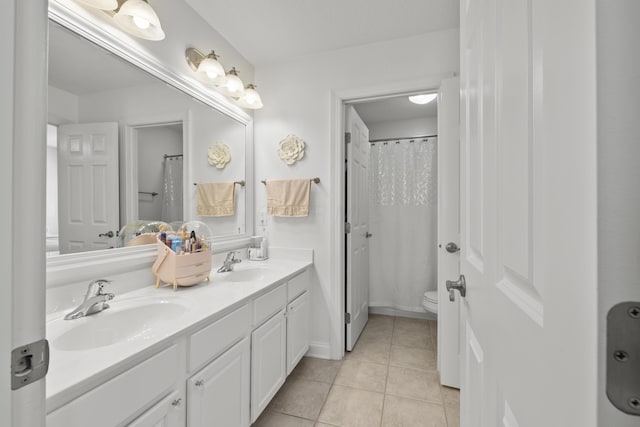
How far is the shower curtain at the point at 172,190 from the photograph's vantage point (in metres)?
1.66

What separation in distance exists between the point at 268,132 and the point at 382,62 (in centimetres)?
109

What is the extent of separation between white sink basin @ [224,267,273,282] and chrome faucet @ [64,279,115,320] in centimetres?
76

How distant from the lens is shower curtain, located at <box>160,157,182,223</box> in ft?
5.45

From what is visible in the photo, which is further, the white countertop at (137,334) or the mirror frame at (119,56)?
the mirror frame at (119,56)

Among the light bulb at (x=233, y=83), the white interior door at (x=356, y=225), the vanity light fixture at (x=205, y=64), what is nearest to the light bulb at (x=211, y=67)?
the vanity light fixture at (x=205, y=64)

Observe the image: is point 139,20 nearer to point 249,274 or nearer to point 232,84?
point 232,84

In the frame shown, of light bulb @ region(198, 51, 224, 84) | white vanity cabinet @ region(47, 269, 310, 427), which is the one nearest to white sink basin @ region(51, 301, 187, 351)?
white vanity cabinet @ region(47, 269, 310, 427)

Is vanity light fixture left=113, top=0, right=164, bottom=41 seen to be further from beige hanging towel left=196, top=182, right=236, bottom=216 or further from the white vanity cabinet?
the white vanity cabinet

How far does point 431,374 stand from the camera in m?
2.01

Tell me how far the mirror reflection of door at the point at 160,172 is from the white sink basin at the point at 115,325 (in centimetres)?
56

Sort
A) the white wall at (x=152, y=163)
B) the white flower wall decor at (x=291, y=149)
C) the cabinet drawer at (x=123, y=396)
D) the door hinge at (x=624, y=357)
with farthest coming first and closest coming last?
the white flower wall decor at (x=291, y=149)
the white wall at (x=152, y=163)
the cabinet drawer at (x=123, y=396)
the door hinge at (x=624, y=357)

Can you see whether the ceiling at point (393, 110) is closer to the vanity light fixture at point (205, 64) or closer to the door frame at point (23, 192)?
the vanity light fixture at point (205, 64)

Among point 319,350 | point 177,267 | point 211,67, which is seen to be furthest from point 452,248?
point 211,67

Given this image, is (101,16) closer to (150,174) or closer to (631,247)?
(150,174)
